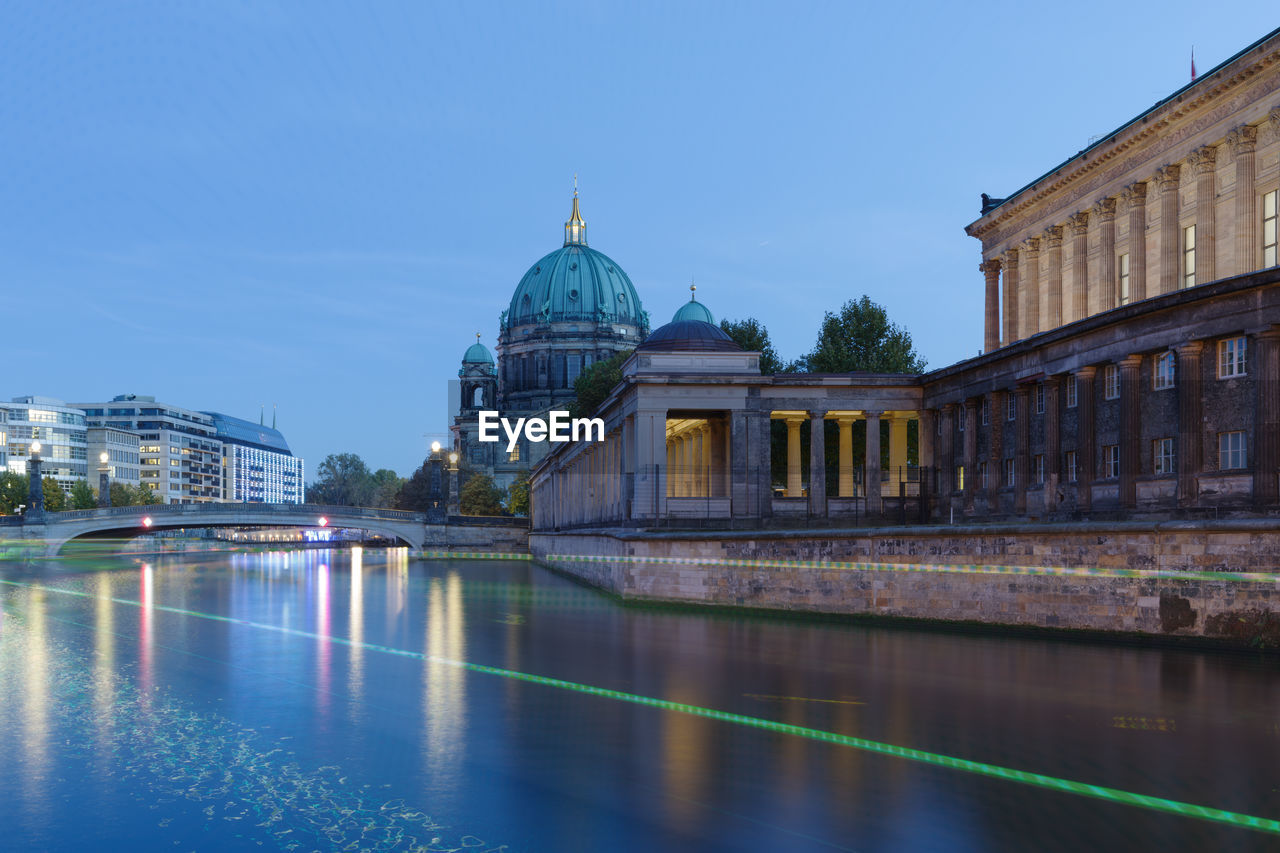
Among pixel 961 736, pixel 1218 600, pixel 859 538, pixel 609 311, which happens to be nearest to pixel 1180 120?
pixel 859 538

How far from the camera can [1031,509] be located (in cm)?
4003

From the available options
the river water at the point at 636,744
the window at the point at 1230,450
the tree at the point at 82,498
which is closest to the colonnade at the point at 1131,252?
the window at the point at 1230,450

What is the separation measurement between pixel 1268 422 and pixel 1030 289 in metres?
29.9

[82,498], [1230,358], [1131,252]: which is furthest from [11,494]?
[1230,358]

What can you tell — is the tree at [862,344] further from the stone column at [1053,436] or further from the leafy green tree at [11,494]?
the leafy green tree at [11,494]

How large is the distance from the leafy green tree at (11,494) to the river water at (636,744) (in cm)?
11916

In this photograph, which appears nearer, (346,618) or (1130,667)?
(1130,667)

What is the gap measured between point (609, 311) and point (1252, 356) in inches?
5587

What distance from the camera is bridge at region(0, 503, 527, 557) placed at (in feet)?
296

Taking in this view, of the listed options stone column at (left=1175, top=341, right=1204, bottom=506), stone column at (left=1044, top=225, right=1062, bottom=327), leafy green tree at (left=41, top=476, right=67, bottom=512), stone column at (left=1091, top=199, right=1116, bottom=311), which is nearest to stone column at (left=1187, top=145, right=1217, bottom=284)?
stone column at (left=1091, top=199, right=1116, bottom=311)

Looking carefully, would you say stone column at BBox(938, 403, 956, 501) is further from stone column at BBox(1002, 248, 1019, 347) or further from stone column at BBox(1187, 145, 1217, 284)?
A: stone column at BBox(1002, 248, 1019, 347)

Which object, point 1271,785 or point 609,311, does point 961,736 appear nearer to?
point 1271,785

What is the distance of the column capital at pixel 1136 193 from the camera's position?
47406mm

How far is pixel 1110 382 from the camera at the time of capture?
35406 millimetres
